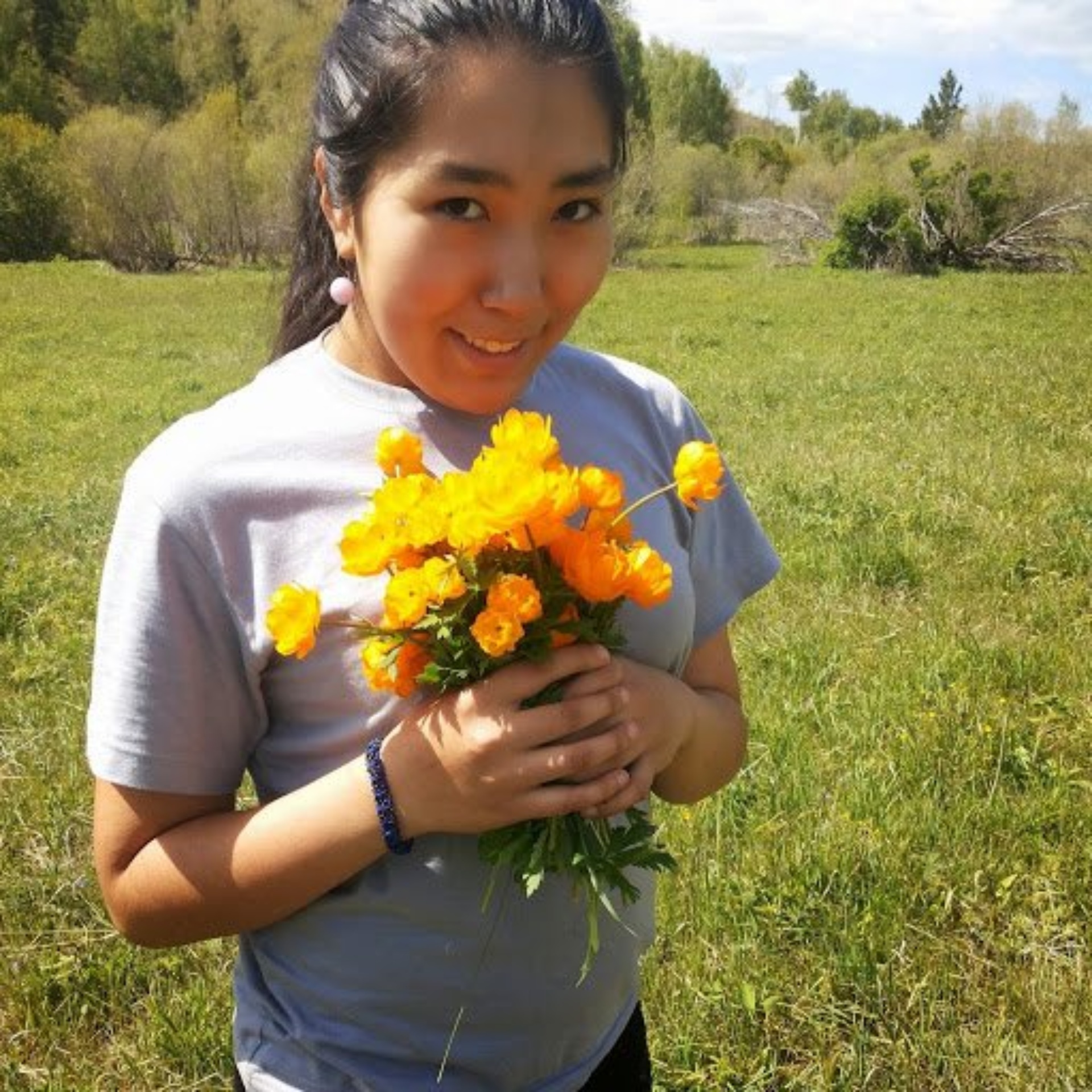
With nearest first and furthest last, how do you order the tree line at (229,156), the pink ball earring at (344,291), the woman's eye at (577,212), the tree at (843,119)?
the woman's eye at (577,212) < the pink ball earring at (344,291) < the tree line at (229,156) < the tree at (843,119)

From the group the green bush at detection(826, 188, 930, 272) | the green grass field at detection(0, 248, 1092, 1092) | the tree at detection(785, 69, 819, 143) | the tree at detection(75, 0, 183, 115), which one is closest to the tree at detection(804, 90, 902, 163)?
the tree at detection(785, 69, 819, 143)

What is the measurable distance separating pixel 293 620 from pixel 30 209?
38.6 m

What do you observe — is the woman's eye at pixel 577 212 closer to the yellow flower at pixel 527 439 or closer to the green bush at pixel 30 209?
the yellow flower at pixel 527 439

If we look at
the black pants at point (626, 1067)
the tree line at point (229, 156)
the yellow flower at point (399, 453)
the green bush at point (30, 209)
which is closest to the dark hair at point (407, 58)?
the yellow flower at point (399, 453)

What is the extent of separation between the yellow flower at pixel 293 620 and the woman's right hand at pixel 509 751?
167mm

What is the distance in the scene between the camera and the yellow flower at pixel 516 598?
0.95m

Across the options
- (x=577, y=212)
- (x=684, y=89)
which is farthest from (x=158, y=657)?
(x=684, y=89)

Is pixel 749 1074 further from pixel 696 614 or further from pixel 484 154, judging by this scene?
pixel 484 154

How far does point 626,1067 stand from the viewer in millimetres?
1521

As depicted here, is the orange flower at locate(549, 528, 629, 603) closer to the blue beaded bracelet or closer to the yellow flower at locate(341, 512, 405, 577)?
the yellow flower at locate(341, 512, 405, 577)

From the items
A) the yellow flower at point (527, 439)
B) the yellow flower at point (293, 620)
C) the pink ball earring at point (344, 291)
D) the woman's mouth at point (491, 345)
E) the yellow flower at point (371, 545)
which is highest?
the pink ball earring at point (344, 291)

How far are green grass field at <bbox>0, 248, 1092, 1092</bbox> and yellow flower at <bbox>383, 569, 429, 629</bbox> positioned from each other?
1.02 metres

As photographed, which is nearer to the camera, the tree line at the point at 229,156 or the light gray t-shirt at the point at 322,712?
the light gray t-shirt at the point at 322,712

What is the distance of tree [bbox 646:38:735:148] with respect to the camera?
222ft
